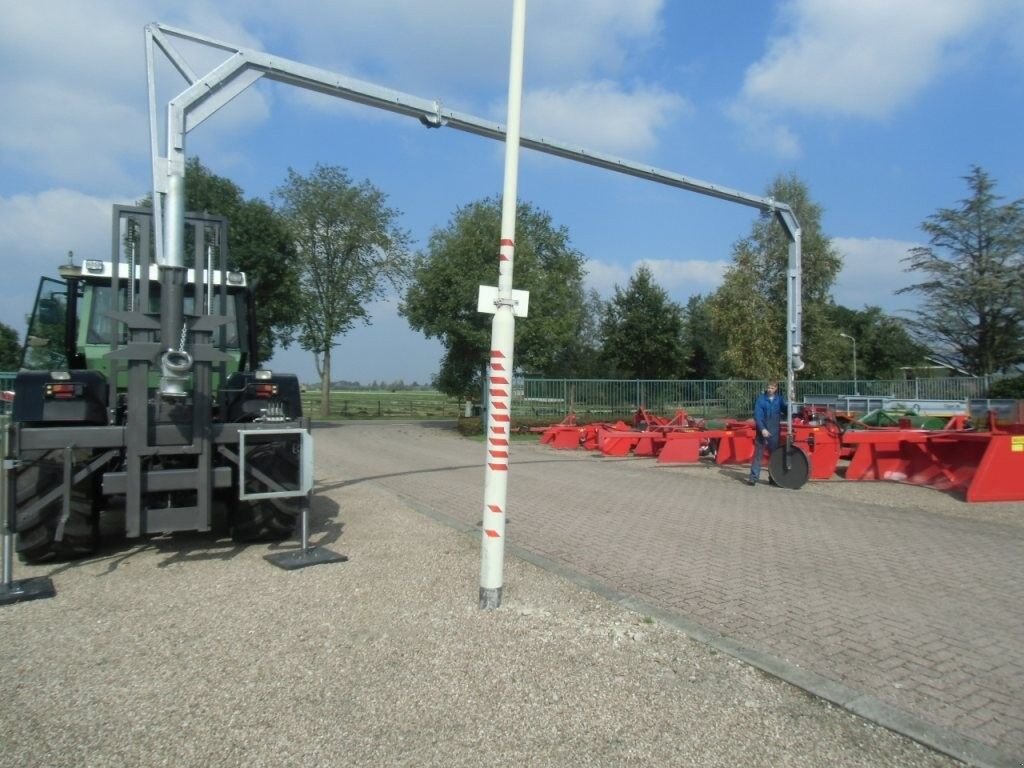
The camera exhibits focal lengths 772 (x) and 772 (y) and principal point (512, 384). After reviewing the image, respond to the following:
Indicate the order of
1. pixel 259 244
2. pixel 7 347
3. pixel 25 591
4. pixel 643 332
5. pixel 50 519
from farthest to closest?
1. pixel 643 332
2. pixel 7 347
3. pixel 259 244
4. pixel 50 519
5. pixel 25 591

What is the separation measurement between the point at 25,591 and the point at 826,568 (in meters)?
6.68

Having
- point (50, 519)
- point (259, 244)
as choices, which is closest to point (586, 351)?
point (259, 244)

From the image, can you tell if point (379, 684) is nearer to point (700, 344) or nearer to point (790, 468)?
point (790, 468)

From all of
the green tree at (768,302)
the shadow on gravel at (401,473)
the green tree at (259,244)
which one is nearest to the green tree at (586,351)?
the green tree at (768,302)

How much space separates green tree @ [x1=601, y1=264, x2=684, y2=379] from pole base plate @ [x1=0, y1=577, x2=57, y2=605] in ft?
132

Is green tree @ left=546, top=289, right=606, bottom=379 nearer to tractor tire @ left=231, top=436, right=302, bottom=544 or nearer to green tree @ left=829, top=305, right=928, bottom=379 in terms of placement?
green tree @ left=829, top=305, right=928, bottom=379

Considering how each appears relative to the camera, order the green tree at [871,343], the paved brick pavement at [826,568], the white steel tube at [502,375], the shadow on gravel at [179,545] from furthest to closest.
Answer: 1. the green tree at [871,343]
2. the shadow on gravel at [179,545]
3. the white steel tube at [502,375]
4. the paved brick pavement at [826,568]

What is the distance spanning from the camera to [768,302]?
3456 centimetres

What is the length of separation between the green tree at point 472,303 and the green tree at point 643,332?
1191cm

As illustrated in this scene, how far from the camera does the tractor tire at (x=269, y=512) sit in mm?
7285

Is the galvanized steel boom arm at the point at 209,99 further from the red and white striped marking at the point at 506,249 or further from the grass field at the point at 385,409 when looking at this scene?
the grass field at the point at 385,409

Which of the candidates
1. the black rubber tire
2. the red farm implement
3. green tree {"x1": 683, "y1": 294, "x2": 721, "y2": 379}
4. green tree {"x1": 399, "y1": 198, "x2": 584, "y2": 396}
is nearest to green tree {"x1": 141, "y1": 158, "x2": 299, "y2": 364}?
green tree {"x1": 399, "y1": 198, "x2": 584, "y2": 396}

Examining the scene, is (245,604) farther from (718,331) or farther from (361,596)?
(718,331)

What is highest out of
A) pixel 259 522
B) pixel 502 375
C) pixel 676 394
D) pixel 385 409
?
pixel 502 375
